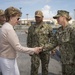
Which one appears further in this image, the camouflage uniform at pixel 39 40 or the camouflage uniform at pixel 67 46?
the camouflage uniform at pixel 39 40

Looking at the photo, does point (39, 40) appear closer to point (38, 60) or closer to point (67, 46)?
point (38, 60)

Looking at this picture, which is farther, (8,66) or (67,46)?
(67,46)

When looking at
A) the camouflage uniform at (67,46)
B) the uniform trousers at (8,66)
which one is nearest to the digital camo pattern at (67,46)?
the camouflage uniform at (67,46)

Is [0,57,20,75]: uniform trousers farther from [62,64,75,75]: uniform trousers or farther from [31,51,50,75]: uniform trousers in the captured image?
[31,51,50,75]: uniform trousers

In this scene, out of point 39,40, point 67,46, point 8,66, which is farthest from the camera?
point 39,40

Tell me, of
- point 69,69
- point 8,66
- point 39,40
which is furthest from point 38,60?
point 8,66

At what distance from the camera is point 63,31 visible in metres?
6.09

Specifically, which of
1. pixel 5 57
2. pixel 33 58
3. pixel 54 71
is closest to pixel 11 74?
pixel 5 57

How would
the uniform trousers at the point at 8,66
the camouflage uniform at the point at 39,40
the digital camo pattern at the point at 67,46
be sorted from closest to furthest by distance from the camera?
1. the uniform trousers at the point at 8,66
2. the digital camo pattern at the point at 67,46
3. the camouflage uniform at the point at 39,40

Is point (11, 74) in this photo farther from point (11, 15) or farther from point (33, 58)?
point (33, 58)

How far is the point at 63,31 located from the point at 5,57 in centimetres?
154

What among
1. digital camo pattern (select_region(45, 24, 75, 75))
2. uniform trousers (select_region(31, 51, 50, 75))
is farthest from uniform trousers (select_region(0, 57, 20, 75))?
uniform trousers (select_region(31, 51, 50, 75))

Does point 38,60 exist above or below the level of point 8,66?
below

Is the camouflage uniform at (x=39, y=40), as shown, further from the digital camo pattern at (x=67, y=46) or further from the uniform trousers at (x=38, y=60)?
the digital camo pattern at (x=67, y=46)
